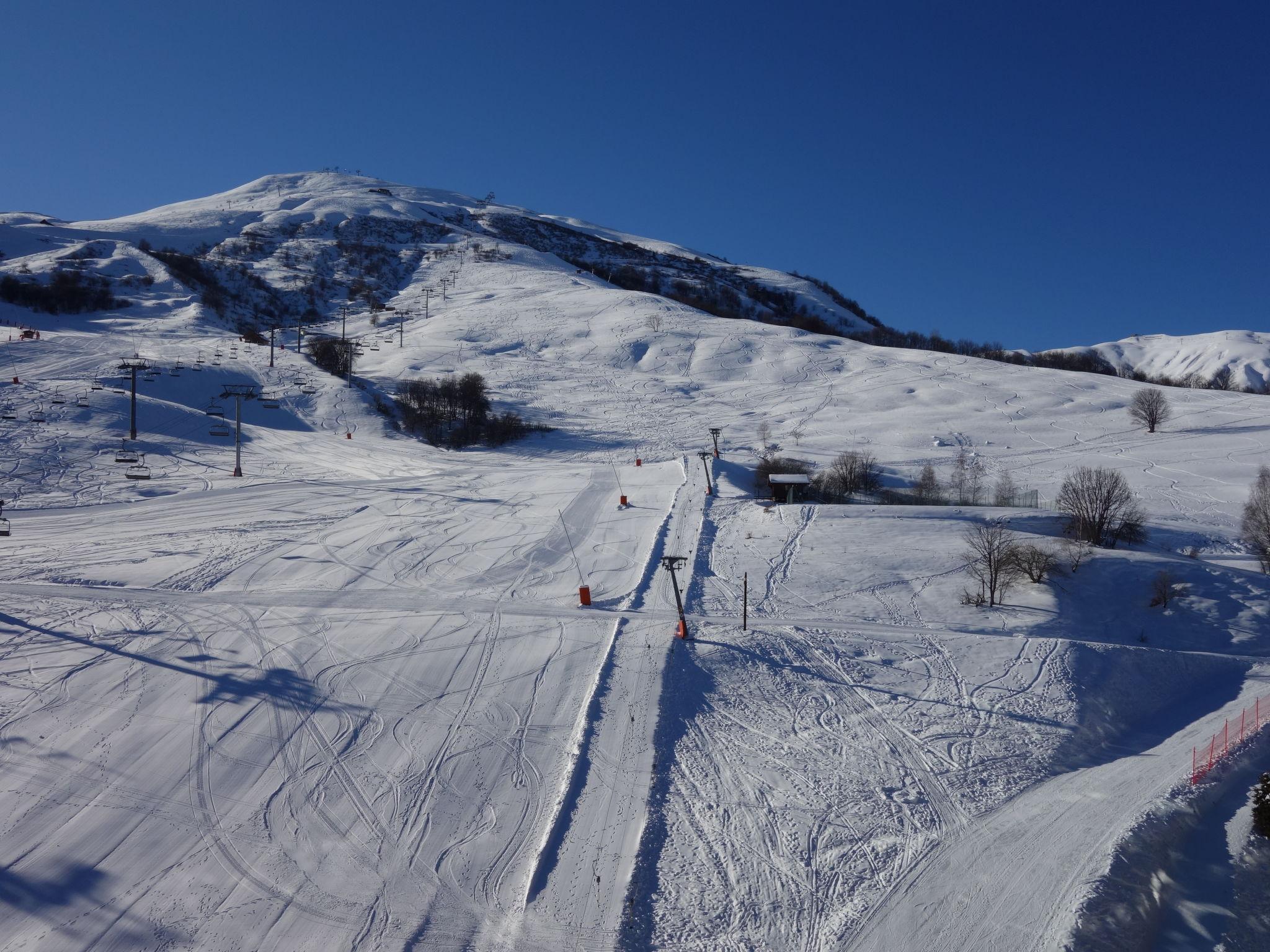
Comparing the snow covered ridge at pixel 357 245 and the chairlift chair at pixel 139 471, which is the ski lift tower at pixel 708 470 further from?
the snow covered ridge at pixel 357 245

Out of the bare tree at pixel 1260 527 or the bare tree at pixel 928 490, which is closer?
the bare tree at pixel 1260 527

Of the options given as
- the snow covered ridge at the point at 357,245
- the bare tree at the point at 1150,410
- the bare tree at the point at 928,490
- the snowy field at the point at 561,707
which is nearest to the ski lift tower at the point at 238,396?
the snowy field at the point at 561,707

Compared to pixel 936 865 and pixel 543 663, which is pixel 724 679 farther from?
pixel 936 865

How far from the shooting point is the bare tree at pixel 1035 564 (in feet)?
77.6

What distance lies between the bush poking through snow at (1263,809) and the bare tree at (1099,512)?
13604 mm

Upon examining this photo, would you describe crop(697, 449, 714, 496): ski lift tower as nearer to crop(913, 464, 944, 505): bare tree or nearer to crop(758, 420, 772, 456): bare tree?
crop(758, 420, 772, 456): bare tree

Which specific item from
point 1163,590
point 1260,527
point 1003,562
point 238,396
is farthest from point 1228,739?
point 238,396

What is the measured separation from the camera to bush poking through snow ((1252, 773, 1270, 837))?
1359 cm

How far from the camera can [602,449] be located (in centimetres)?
4809

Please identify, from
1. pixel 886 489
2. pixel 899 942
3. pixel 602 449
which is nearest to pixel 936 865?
pixel 899 942

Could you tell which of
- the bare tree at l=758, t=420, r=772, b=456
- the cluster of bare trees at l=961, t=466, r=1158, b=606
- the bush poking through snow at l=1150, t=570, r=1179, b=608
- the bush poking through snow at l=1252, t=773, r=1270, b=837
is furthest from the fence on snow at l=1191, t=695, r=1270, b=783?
the bare tree at l=758, t=420, r=772, b=456

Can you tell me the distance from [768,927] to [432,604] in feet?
39.5

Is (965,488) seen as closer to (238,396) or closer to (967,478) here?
(967,478)

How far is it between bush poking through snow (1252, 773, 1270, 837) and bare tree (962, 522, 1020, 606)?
8525 mm
